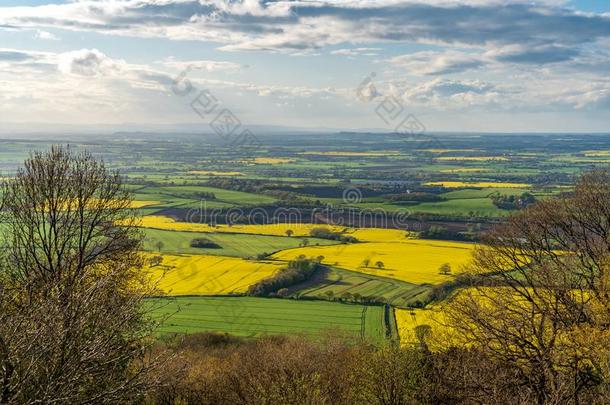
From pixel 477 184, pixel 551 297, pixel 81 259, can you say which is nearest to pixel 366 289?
pixel 551 297

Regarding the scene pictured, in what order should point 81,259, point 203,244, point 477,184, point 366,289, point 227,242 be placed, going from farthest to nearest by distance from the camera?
1. point 477,184
2. point 227,242
3. point 203,244
4. point 366,289
5. point 81,259

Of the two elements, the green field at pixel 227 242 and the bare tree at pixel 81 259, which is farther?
the green field at pixel 227 242

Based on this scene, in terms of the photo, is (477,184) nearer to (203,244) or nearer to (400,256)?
(400,256)

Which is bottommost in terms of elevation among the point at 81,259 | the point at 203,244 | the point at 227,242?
the point at 227,242

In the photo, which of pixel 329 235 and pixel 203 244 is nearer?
pixel 203 244

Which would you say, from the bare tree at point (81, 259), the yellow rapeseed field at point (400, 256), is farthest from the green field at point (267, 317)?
the bare tree at point (81, 259)

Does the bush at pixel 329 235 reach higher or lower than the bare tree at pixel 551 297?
lower

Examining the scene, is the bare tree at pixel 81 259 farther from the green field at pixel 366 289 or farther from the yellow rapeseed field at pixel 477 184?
the yellow rapeseed field at pixel 477 184
